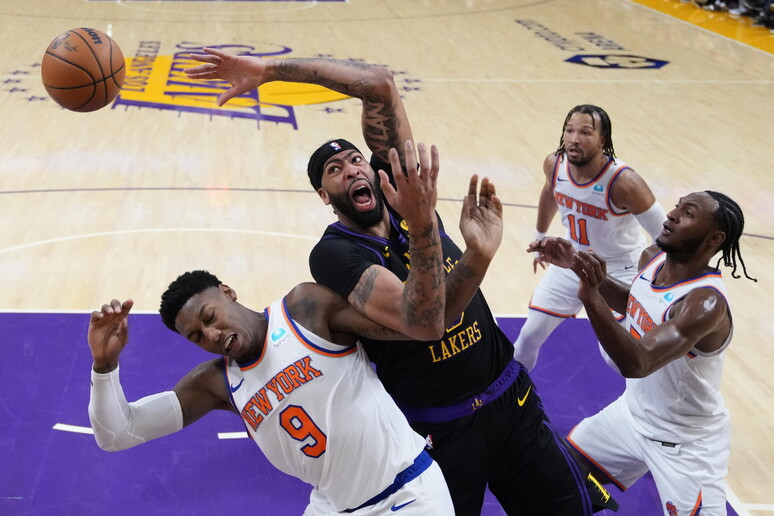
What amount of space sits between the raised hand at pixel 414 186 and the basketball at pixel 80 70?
3.26m

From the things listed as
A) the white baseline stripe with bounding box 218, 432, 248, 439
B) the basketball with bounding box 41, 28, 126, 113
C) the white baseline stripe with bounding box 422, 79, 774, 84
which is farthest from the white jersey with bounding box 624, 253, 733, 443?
the white baseline stripe with bounding box 422, 79, 774, 84

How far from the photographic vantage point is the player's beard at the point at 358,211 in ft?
12.1

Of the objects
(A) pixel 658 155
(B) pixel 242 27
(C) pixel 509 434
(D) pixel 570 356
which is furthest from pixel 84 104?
(B) pixel 242 27

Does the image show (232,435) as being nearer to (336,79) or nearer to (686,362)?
(336,79)

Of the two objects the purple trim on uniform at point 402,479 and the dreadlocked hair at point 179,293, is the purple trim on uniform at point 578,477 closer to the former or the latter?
the purple trim on uniform at point 402,479

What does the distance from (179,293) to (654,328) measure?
7.02ft

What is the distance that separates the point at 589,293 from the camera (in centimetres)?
374

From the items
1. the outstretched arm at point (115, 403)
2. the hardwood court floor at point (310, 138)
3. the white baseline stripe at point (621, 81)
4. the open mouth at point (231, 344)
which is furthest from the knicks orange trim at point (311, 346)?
the white baseline stripe at point (621, 81)

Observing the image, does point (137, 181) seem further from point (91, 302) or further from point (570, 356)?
point (570, 356)

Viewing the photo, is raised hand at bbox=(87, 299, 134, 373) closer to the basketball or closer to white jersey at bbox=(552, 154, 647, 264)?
the basketball

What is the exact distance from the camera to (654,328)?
4.01 m

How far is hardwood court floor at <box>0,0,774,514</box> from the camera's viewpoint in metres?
7.62

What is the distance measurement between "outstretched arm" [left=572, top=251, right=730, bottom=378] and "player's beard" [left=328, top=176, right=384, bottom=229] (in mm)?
876

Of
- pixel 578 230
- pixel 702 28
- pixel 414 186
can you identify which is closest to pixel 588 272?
pixel 414 186
